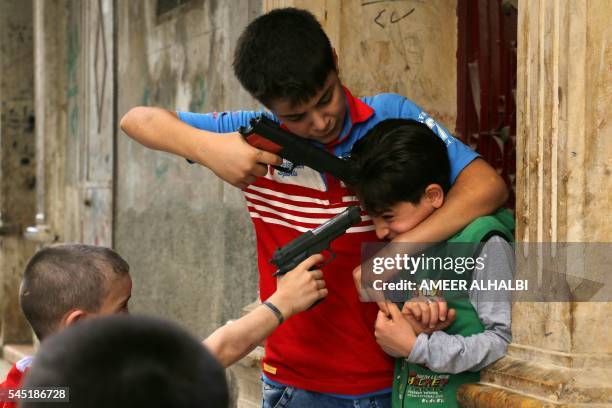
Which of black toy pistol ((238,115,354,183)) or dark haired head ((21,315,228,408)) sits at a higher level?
black toy pistol ((238,115,354,183))

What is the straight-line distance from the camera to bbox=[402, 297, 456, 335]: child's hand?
7.61 ft

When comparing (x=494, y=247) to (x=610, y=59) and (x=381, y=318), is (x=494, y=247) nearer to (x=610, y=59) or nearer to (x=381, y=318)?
(x=381, y=318)

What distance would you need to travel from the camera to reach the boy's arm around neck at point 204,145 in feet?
8.10

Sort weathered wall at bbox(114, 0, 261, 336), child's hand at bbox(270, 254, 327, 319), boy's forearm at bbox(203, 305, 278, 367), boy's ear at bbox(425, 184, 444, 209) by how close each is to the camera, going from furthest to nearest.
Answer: weathered wall at bbox(114, 0, 261, 336), boy's ear at bbox(425, 184, 444, 209), child's hand at bbox(270, 254, 327, 319), boy's forearm at bbox(203, 305, 278, 367)

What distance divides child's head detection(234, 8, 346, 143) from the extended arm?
36 cm

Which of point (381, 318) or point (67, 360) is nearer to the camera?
point (67, 360)

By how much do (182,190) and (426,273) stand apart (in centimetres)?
350

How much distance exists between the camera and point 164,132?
2668mm

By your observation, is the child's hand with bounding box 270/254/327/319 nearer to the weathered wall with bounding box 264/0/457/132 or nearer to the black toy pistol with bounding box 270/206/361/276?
the black toy pistol with bounding box 270/206/361/276

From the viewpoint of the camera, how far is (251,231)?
4.50 m

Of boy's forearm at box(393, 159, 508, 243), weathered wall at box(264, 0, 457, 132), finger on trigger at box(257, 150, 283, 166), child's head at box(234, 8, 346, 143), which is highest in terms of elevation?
weathered wall at box(264, 0, 457, 132)

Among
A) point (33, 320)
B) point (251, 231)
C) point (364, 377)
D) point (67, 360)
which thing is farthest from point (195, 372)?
point (251, 231)

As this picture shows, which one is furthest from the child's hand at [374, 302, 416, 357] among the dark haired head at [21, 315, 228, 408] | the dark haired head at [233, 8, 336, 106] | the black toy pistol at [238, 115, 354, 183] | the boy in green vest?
the dark haired head at [21, 315, 228, 408]

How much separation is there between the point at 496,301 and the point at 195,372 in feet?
5.00
